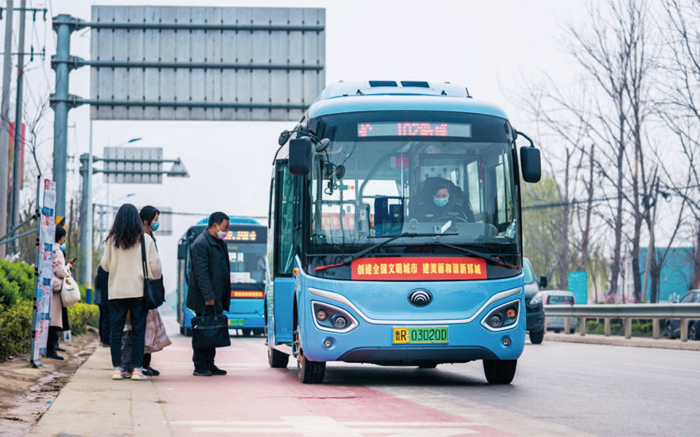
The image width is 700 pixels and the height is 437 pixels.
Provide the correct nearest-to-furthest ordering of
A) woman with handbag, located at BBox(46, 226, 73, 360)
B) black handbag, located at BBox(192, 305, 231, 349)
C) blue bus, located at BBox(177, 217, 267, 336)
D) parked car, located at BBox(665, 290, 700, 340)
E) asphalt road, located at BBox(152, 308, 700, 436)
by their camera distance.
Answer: asphalt road, located at BBox(152, 308, 700, 436), black handbag, located at BBox(192, 305, 231, 349), woman with handbag, located at BBox(46, 226, 73, 360), parked car, located at BBox(665, 290, 700, 340), blue bus, located at BBox(177, 217, 267, 336)

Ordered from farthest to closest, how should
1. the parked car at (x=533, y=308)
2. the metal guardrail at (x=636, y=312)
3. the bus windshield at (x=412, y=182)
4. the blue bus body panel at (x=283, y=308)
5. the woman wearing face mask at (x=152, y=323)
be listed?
1. the parked car at (x=533, y=308)
2. the metal guardrail at (x=636, y=312)
3. the blue bus body panel at (x=283, y=308)
4. the woman wearing face mask at (x=152, y=323)
5. the bus windshield at (x=412, y=182)

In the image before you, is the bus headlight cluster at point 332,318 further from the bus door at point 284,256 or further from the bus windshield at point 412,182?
the bus door at point 284,256

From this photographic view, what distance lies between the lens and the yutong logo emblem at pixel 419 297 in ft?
38.8

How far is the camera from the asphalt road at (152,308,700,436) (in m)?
8.34

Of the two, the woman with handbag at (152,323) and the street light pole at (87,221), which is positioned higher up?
the street light pole at (87,221)

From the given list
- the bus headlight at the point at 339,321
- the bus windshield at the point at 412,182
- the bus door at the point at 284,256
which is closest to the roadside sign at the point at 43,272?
the bus door at the point at 284,256

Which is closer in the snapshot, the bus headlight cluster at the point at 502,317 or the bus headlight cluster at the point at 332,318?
the bus headlight cluster at the point at 332,318

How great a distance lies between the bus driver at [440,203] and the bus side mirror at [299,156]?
4.12 feet

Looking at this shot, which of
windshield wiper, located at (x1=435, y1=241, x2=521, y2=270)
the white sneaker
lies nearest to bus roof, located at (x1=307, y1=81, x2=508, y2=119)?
windshield wiper, located at (x1=435, y1=241, x2=521, y2=270)

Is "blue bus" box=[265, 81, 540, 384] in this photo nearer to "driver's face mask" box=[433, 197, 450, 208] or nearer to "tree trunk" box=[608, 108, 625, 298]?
"driver's face mask" box=[433, 197, 450, 208]

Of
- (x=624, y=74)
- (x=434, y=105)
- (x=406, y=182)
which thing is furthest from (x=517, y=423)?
(x=624, y=74)

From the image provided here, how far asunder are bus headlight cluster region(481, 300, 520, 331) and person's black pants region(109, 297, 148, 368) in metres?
3.77

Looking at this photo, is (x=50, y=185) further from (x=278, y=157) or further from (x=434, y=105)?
(x=434, y=105)

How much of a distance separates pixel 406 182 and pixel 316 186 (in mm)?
979
